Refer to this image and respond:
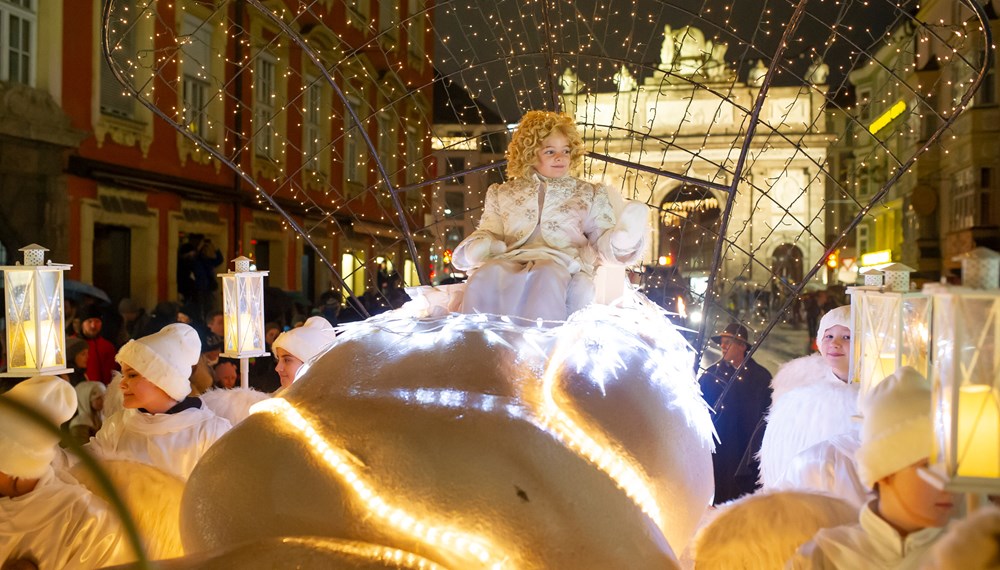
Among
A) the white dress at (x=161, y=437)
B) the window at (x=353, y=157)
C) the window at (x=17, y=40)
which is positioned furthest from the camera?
the window at (x=353, y=157)

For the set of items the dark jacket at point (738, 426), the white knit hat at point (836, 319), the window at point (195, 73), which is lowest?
the dark jacket at point (738, 426)

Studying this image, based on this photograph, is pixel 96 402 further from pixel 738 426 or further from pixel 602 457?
pixel 602 457

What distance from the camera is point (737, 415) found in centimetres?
611

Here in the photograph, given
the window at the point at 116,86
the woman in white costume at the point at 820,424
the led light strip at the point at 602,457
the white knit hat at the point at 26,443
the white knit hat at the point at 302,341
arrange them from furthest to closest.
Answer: the window at the point at 116,86 < the white knit hat at the point at 302,341 < the woman in white costume at the point at 820,424 < the white knit hat at the point at 26,443 < the led light strip at the point at 602,457

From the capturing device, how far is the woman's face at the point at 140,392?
3.64 metres

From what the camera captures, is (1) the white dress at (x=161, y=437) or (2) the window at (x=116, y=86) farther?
(2) the window at (x=116, y=86)

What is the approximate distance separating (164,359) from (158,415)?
0.70 ft

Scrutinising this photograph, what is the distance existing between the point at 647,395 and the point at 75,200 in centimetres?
1112

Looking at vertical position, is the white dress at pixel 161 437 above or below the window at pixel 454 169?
below

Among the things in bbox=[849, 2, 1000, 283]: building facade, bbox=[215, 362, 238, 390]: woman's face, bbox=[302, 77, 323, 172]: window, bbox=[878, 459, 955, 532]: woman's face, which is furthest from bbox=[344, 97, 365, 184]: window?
bbox=[878, 459, 955, 532]: woman's face

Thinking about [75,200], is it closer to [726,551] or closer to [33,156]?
[33,156]

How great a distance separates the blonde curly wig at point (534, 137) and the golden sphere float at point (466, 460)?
194 centimetres

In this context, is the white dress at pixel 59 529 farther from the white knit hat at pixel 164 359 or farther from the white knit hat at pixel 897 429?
the white knit hat at pixel 897 429

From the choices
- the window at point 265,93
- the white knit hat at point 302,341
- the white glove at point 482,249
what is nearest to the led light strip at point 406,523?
the white glove at point 482,249
